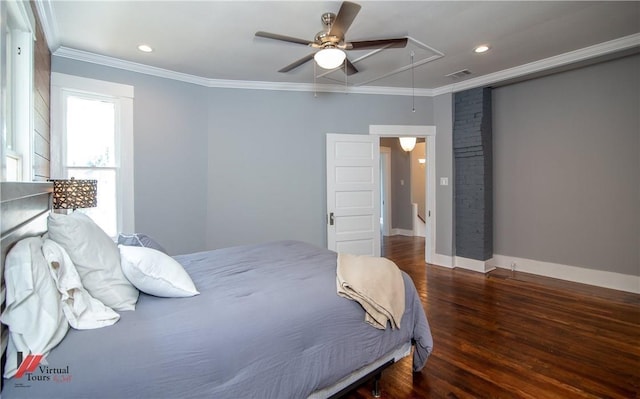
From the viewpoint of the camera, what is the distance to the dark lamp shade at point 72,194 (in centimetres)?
261

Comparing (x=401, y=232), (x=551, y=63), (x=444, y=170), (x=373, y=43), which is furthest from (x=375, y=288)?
(x=401, y=232)

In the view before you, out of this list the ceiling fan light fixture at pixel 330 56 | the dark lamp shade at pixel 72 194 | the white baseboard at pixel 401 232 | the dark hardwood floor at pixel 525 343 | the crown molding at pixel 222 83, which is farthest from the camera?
the white baseboard at pixel 401 232

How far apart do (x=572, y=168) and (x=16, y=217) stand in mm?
5269

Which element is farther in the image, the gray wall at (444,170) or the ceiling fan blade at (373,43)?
the gray wall at (444,170)

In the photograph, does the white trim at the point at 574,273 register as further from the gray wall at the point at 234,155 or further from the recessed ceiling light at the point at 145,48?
the recessed ceiling light at the point at 145,48

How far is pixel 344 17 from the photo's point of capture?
2.17m

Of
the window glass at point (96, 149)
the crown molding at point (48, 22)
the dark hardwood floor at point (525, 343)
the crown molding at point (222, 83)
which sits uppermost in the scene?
the crown molding at point (222, 83)

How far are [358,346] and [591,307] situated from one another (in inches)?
116

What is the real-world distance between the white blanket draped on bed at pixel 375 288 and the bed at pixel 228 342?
51 mm

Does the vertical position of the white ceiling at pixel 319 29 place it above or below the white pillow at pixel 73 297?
above

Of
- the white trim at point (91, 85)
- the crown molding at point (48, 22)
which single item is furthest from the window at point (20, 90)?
the white trim at point (91, 85)

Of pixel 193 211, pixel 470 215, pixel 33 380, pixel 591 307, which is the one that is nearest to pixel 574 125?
pixel 470 215

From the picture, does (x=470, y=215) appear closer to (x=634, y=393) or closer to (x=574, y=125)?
(x=574, y=125)

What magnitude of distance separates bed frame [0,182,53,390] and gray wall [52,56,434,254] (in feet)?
6.87
